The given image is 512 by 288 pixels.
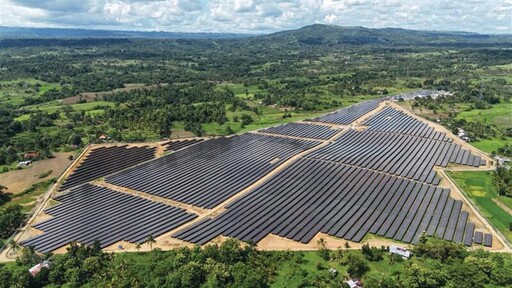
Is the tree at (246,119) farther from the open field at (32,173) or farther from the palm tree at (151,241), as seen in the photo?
the palm tree at (151,241)

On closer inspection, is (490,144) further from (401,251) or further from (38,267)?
(38,267)

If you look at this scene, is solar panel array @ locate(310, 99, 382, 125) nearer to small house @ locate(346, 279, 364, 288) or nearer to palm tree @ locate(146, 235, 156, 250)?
small house @ locate(346, 279, 364, 288)

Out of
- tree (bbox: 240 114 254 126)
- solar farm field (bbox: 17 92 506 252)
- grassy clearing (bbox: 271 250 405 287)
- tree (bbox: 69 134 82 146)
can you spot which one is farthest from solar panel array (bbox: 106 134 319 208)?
tree (bbox: 69 134 82 146)

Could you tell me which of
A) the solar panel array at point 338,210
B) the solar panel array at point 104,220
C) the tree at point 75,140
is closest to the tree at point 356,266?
the solar panel array at point 338,210

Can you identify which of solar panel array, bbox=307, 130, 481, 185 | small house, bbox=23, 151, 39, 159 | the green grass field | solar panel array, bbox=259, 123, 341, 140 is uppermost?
solar panel array, bbox=307, 130, 481, 185

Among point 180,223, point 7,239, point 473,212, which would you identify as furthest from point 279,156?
point 7,239

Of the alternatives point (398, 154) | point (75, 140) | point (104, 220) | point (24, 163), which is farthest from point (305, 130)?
point (24, 163)
